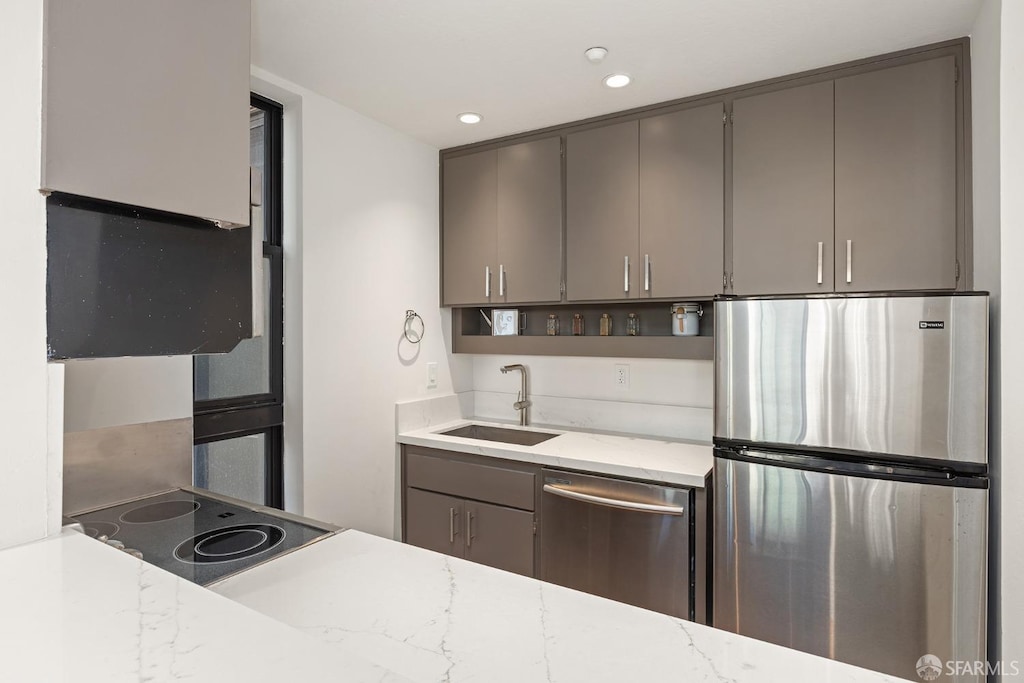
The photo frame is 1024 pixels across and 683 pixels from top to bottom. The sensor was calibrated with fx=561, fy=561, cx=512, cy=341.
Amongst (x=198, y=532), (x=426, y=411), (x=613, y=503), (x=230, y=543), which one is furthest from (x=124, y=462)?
(x=613, y=503)

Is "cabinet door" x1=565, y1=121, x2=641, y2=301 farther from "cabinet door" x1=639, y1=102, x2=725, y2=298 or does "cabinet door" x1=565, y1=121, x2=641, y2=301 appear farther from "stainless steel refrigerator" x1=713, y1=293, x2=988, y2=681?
"stainless steel refrigerator" x1=713, y1=293, x2=988, y2=681

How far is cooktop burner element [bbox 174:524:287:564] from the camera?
4.08 feet

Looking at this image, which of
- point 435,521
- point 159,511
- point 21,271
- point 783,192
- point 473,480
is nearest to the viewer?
point 21,271

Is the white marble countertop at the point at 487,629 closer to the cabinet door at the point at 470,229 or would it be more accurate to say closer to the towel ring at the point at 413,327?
the towel ring at the point at 413,327

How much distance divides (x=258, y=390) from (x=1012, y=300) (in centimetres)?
261

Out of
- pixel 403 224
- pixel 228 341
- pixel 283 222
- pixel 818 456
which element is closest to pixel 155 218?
pixel 228 341

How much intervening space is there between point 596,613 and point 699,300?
183 cm

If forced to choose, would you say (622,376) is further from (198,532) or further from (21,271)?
(21,271)

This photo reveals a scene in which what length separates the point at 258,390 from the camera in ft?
7.68

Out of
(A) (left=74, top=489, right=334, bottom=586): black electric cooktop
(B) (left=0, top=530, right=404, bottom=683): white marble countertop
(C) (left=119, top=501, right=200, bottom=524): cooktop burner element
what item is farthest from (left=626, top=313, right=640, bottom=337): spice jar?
(B) (left=0, top=530, right=404, bottom=683): white marble countertop

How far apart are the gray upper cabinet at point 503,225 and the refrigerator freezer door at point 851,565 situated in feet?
4.37

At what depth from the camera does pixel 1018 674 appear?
5.23 ft

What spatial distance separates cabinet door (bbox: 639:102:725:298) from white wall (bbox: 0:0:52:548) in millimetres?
2190

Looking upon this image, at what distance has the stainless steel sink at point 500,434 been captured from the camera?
2941mm
